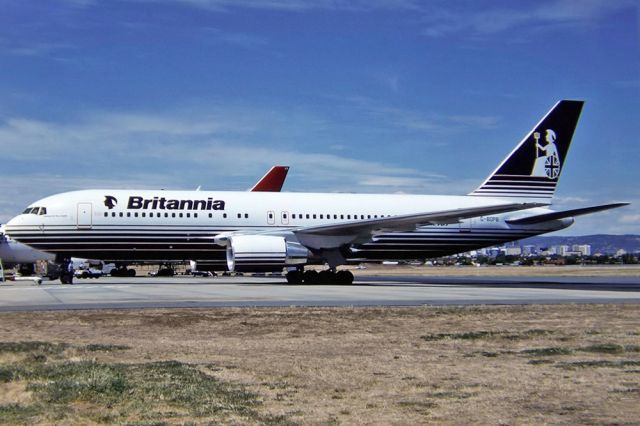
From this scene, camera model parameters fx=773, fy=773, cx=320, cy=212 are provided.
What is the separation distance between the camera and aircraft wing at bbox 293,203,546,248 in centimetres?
3017

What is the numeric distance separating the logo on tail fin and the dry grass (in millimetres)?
20446

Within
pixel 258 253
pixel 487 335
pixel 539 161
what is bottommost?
pixel 487 335

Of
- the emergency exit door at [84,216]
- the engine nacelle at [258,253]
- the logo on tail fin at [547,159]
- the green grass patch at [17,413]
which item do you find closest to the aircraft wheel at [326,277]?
the engine nacelle at [258,253]

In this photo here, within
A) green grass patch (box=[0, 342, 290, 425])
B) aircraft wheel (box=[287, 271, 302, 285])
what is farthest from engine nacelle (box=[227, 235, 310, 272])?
green grass patch (box=[0, 342, 290, 425])

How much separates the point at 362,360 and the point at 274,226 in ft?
73.9

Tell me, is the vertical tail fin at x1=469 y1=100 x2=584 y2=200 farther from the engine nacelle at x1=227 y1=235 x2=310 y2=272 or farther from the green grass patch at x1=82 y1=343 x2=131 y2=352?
the green grass patch at x1=82 y1=343 x2=131 y2=352

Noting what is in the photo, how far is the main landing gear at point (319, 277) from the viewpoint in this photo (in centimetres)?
3259

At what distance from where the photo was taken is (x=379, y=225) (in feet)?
102

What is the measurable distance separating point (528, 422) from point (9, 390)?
17.5ft

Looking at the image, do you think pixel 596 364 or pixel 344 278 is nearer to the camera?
pixel 596 364

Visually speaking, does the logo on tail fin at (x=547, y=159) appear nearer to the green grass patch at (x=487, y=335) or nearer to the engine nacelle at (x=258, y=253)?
the engine nacelle at (x=258, y=253)

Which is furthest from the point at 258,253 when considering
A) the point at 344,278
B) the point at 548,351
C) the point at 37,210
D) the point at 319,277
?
the point at 548,351

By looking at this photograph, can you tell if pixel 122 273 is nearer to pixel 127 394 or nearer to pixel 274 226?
pixel 274 226

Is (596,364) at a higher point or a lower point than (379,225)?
lower
